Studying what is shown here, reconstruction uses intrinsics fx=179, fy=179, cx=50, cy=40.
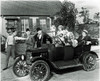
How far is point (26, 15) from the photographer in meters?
20.8

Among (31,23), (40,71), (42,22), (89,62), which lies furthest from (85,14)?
(40,71)

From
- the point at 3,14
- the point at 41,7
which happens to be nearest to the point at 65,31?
the point at 3,14

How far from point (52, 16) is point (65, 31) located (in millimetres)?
15301

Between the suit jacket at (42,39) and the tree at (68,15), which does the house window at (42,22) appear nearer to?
the tree at (68,15)

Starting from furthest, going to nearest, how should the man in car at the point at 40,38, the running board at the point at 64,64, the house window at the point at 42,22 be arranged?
1. the house window at the point at 42,22
2. the man in car at the point at 40,38
3. the running board at the point at 64,64

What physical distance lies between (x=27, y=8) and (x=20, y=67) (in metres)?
15.6

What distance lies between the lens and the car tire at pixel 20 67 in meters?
6.57

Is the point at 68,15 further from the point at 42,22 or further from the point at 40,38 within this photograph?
the point at 40,38

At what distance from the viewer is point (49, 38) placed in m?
6.80

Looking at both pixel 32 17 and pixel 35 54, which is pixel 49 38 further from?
pixel 32 17

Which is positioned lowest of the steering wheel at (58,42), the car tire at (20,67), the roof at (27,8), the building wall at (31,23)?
the car tire at (20,67)

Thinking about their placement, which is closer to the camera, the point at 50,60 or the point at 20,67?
the point at 50,60

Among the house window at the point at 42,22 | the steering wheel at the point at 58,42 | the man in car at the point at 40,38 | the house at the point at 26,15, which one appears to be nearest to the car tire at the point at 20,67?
the man in car at the point at 40,38

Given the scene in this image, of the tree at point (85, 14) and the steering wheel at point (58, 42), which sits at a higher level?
the tree at point (85, 14)
